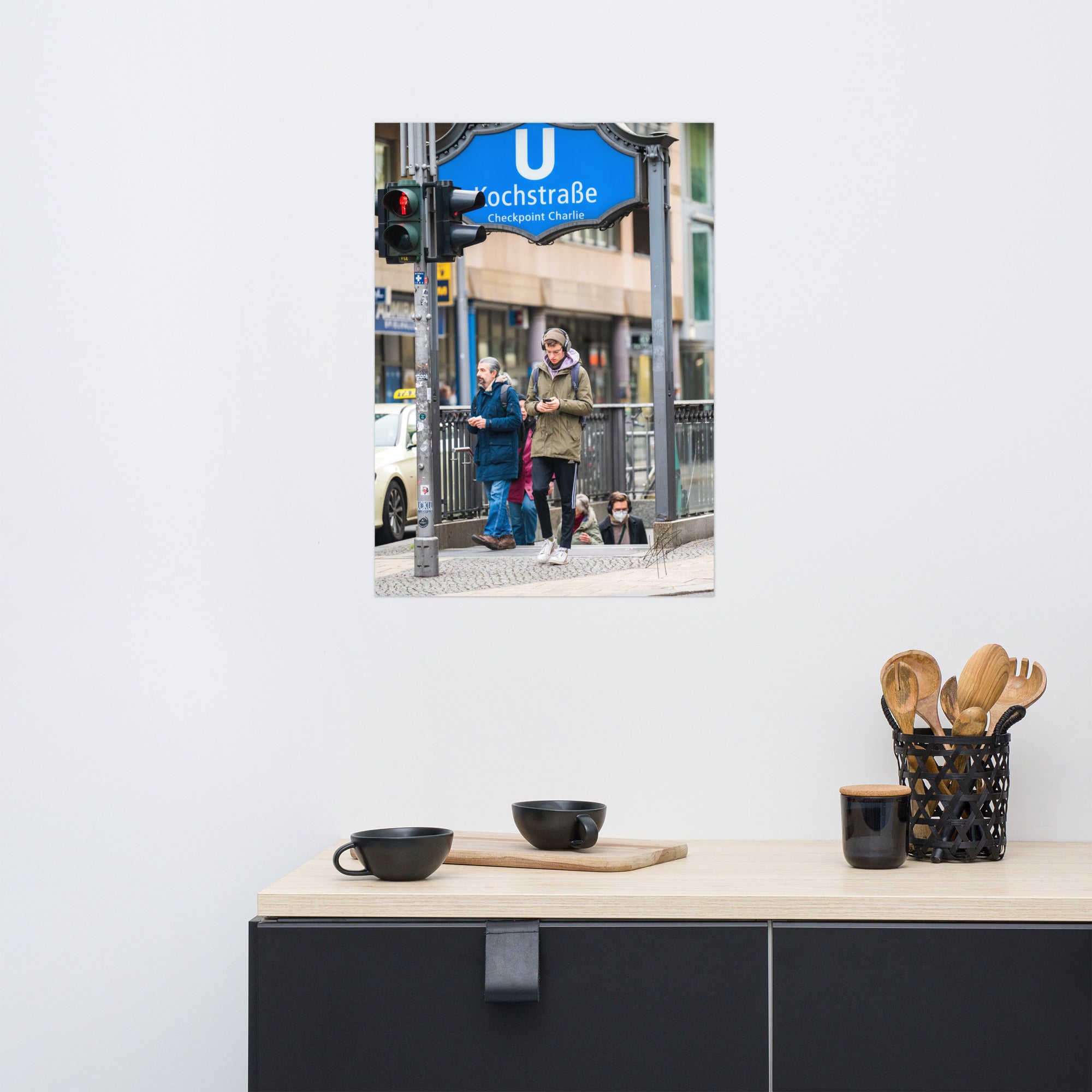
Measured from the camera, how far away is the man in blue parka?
5.98 ft

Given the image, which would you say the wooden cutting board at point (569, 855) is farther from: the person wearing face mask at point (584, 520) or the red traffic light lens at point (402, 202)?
the red traffic light lens at point (402, 202)

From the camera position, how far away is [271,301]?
184 centimetres

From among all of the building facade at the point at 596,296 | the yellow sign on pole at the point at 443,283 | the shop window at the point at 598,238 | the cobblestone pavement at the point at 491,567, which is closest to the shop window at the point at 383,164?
the building facade at the point at 596,296

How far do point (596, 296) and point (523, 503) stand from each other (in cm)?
33

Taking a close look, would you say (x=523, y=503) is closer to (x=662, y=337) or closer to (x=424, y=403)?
(x=424, y=403)

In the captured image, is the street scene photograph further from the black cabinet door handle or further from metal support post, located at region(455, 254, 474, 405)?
the black cabinet door handle

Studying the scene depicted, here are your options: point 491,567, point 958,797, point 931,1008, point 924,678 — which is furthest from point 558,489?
point 931,1008

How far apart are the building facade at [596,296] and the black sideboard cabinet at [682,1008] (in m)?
0.82

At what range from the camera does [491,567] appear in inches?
72.3

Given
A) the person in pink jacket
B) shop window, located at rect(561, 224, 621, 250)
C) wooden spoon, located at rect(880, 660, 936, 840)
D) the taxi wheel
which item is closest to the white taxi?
the taxi wheel

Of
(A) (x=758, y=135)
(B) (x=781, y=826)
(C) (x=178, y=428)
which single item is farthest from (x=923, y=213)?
(C) (x=178, y=428)

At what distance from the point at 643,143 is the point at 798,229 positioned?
272 millimetres

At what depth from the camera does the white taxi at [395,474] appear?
6.00 feet

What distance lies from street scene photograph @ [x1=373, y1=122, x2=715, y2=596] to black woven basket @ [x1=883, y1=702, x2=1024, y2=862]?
1.36ft
